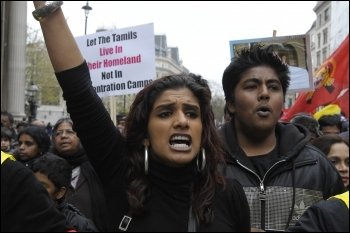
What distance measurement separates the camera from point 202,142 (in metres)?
2.23

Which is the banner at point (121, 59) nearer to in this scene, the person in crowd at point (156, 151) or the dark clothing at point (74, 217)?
the dark clothing at point (74, 217)

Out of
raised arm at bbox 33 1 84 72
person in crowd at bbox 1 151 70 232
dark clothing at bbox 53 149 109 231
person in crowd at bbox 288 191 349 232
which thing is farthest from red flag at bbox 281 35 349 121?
person in crowd at bbox 1 151 70 232

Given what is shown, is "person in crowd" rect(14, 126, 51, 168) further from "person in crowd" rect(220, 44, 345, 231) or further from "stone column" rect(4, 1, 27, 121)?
"stone column" rect(4, 1, 27, 121)

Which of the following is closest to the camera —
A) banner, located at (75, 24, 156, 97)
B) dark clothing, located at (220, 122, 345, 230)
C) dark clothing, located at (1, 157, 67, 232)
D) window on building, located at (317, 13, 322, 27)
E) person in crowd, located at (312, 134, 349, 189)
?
dark clothing, located at (1, 157, 67, 232)

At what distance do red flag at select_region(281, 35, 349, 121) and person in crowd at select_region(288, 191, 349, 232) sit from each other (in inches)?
211

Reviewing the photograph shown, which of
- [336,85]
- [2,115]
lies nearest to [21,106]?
[2,115]

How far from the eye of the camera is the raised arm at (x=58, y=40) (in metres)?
1.96

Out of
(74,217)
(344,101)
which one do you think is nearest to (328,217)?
(74,217)

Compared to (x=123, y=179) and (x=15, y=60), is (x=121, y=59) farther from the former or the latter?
(x=15, y=60)

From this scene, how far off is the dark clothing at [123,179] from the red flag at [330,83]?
541 centimetres

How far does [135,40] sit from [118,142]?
3822 mm

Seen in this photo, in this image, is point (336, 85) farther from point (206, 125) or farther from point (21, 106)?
point (21, 106)

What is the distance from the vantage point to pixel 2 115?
11.1 metres

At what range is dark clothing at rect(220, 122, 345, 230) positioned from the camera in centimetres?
279
